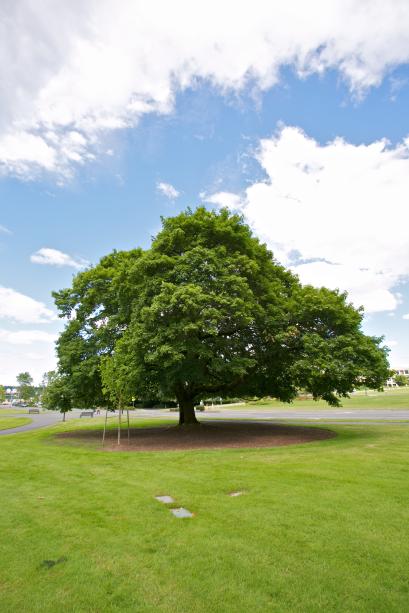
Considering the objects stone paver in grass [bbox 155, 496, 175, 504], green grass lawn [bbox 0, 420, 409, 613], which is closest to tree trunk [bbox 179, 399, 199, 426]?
green grass lawn [bbox 0, 420, 409, 613]

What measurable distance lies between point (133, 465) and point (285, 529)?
719cm

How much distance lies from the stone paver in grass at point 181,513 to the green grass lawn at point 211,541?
0.22 m

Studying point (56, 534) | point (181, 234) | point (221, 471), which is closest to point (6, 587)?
point (56, 534)

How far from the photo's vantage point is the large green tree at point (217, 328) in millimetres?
17047

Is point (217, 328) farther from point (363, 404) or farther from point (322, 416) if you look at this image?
point (363, 404)

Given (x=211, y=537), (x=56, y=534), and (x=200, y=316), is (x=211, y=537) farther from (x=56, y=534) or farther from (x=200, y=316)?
(x=200, y=316)

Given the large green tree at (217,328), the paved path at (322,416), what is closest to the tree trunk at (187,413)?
the large green tree at (217,328)

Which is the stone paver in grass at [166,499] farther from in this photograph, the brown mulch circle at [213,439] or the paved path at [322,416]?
the paved path at [322,416]

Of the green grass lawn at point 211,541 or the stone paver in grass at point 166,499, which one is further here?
the stone paver in grass at point 166,499

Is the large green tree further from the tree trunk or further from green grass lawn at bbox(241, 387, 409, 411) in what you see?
green grass lawn at bbox(241, 387, 409, 411)

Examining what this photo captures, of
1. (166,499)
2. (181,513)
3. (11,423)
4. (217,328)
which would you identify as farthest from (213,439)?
(11,423)

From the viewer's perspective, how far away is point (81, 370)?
21609 mm

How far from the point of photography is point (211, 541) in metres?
5.52

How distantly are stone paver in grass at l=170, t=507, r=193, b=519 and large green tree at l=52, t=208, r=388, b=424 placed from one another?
29.9ft
